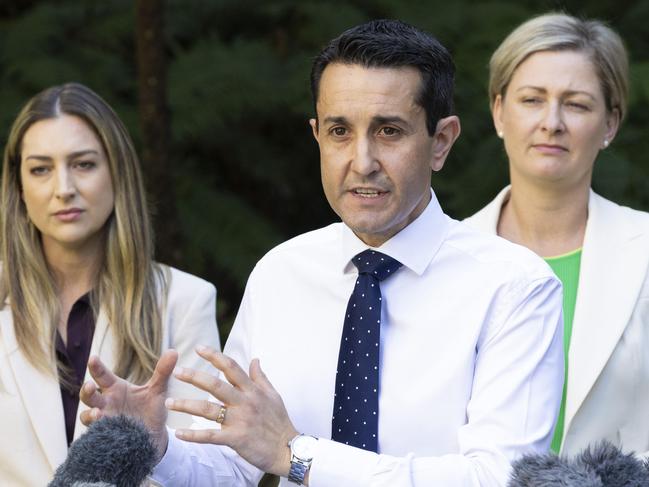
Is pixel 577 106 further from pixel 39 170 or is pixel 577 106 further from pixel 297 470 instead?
pixel 297 470

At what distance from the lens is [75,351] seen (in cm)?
387

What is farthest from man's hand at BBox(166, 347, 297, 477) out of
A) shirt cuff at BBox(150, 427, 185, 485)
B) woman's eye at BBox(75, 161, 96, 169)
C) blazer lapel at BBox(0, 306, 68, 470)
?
woman's eye at BBox(75, 161, 96, 169)

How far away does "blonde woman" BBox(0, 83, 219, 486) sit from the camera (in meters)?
3.75

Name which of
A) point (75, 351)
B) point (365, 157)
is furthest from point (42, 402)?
point (365, 157)

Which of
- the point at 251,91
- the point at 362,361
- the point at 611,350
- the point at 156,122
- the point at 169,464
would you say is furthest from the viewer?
the point at 251,91

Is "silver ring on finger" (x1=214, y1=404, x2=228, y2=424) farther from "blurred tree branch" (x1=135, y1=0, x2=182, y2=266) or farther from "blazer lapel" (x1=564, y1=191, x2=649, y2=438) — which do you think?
→ "blurred tree branch" (x1=135, y1=0, x2=182, y2=266)

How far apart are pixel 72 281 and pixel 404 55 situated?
1729mm

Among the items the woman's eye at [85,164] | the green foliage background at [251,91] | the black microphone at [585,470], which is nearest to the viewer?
the black microphone at [585,470]

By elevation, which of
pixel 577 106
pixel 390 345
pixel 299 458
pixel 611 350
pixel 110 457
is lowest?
pixel 110 457

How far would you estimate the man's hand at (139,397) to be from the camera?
8.64 ft

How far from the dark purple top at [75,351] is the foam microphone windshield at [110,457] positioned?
1.39 m

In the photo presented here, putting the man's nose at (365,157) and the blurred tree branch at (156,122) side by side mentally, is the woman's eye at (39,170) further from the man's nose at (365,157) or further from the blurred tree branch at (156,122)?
the man's nose at (365,157)

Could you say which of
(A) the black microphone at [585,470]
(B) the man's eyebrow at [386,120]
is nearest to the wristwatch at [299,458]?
(A) the black microphone at [585,470]

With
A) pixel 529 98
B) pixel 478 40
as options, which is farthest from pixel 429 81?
pixel 478 40
